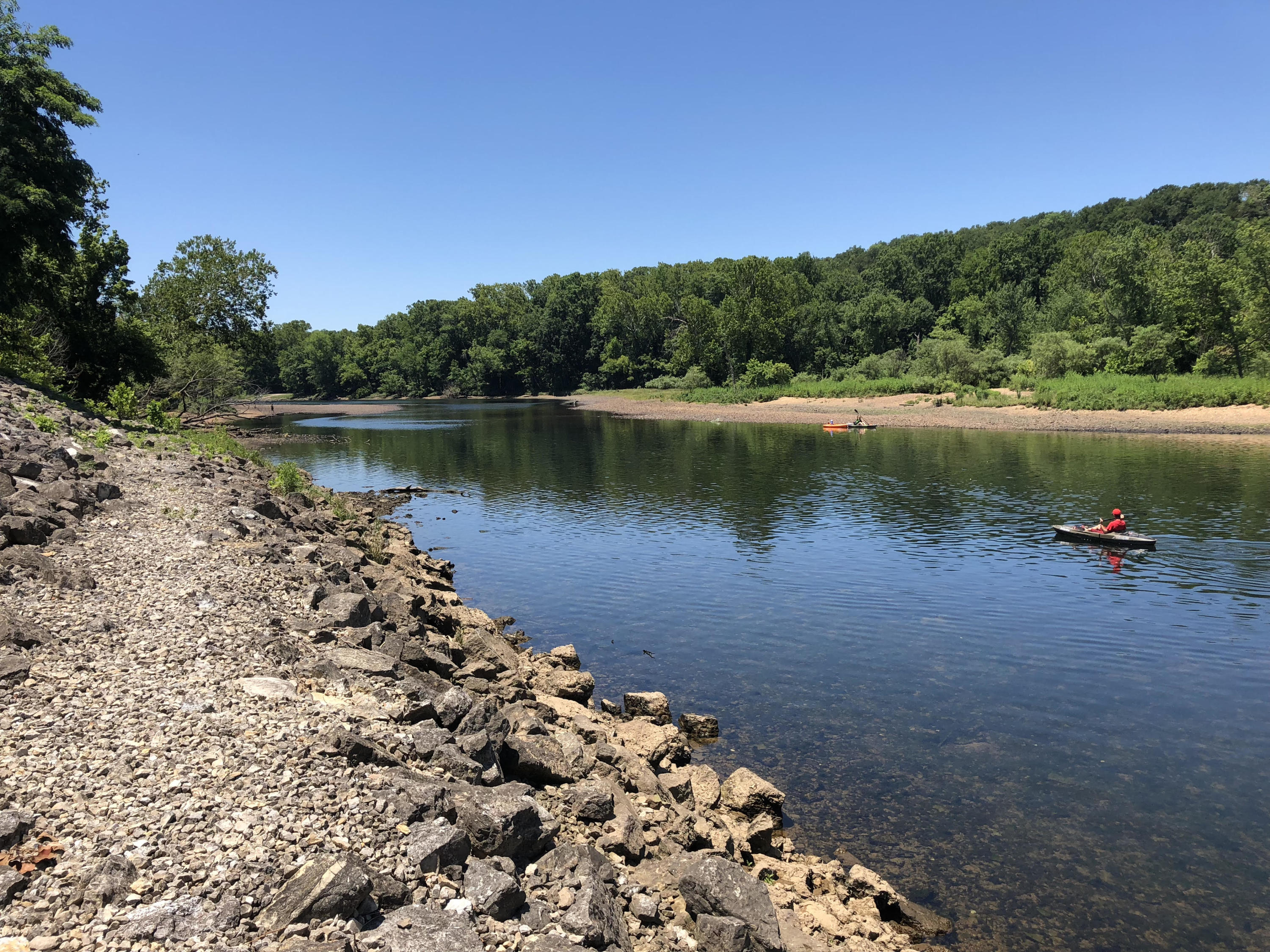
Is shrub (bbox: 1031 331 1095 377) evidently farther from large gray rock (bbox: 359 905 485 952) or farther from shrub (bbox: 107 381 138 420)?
large gray rock (bbox: 359 905 485 952)

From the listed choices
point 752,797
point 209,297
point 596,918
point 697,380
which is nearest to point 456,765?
point 596,918

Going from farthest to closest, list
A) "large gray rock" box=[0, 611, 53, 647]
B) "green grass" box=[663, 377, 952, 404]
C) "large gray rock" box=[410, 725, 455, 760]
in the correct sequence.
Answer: "green grass" box=[663, 377, 952, 404] → "large gray rock" box=[0, 611, 53, 647] → "large gray rock" box=[410, 725, 455, 760]

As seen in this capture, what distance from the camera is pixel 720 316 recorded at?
129875mm

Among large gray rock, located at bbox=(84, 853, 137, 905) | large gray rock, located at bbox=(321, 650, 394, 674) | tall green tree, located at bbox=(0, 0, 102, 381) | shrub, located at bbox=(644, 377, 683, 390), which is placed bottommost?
large gray rock, located at bbox=(321, 650, 394, 674)

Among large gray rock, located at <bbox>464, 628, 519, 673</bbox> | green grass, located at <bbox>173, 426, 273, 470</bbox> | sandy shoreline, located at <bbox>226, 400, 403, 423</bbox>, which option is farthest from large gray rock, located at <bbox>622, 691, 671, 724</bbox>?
sandy shoreline, located at <bbox>226, 400, 403, 423</bbox>

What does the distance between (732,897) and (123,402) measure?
40278 millimetres

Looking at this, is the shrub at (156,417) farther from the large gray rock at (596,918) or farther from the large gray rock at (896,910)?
the large gray rock at (896,910)

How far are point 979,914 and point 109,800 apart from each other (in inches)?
436

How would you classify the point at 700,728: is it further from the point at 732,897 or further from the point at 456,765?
the point at 456,765

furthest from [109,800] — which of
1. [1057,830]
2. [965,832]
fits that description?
[1057,830]

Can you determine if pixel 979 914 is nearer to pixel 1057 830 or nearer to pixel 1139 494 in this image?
pixel 1057 830

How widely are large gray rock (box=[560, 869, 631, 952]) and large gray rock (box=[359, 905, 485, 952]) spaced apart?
3.18 ft

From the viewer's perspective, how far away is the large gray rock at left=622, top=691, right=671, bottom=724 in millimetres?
16172

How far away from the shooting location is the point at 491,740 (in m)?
10.4
